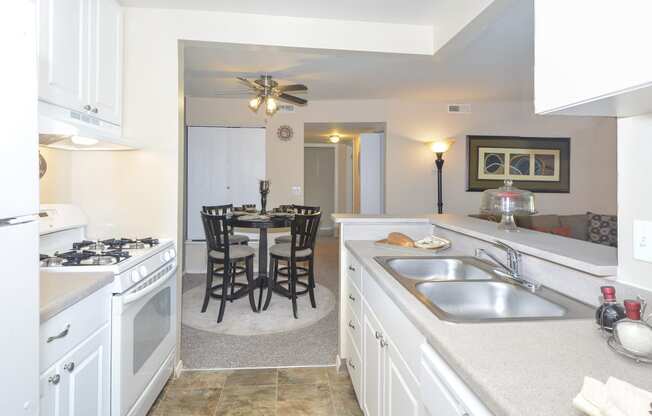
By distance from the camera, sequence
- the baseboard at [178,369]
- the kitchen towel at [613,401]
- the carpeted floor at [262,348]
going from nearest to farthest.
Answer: the kitchen towel at [613,401], the baseboard at [178,369], the carpeted floor at [262,348]

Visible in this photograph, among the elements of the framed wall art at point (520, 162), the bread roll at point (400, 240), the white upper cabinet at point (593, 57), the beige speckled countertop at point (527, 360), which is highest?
the framed wall art at point (520, 162)

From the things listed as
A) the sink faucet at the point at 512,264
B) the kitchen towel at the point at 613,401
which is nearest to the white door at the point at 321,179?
the sink faucet at the point at 512,264

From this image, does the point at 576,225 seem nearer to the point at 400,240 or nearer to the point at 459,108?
the point at 459,108

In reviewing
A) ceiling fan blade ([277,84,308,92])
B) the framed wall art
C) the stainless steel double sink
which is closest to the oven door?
the stainless steel double sink

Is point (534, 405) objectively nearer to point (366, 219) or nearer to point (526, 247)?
point (526, 247)

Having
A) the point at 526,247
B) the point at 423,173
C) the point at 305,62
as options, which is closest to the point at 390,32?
the point at 305,62

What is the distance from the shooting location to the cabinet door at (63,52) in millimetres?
1513

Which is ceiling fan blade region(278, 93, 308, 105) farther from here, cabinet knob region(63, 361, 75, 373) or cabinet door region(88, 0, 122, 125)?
cabinet knob region(63, 361, 75, 373)

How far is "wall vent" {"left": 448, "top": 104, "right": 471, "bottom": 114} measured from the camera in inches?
210

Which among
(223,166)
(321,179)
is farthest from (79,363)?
(321,179)

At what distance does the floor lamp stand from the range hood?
3989 mm

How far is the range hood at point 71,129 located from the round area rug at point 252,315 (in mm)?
1675

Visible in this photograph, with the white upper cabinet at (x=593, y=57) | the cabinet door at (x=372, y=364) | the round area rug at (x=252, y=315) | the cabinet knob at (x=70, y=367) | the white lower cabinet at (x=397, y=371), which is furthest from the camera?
the round area rug at (x=252, y=315)

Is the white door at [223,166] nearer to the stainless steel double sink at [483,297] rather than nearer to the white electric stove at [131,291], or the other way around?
the white electric stove at [131,291]
